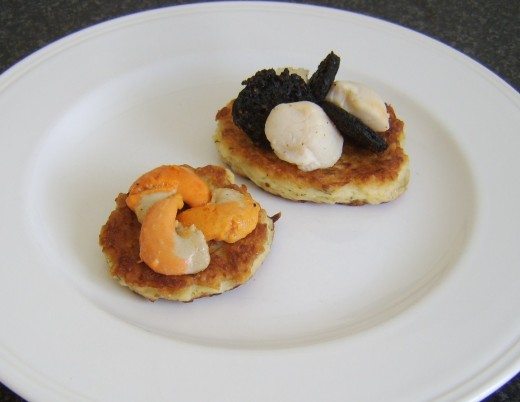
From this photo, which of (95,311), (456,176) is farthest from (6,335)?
(456,176)

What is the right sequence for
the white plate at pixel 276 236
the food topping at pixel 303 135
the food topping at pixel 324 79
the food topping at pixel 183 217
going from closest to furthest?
the white plate at pixel 276 236
the food topping at pixel 183 217
the food topping at pixel 303 135
the food topping at pixel 324 79

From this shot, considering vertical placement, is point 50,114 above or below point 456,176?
above

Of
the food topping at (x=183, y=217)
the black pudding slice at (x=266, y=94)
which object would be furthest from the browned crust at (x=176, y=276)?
the black pudding slice at (x=266, y=94)

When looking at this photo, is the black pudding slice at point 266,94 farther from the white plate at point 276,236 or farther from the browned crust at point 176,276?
the browned crust at point 176,276

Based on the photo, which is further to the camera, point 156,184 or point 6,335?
point 156,184

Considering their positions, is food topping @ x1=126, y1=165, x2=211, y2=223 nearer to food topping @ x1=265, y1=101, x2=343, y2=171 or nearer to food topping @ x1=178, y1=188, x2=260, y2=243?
food topping @ x1=178, y1=188, x2=260, y2=243

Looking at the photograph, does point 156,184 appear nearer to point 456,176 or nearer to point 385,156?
point 385,156

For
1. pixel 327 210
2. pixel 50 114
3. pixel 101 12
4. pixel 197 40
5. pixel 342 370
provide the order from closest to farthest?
pixel 342 370 < pixel 327 210 < pixel 50 114 < pixel 197 40 < pixel 101 12
